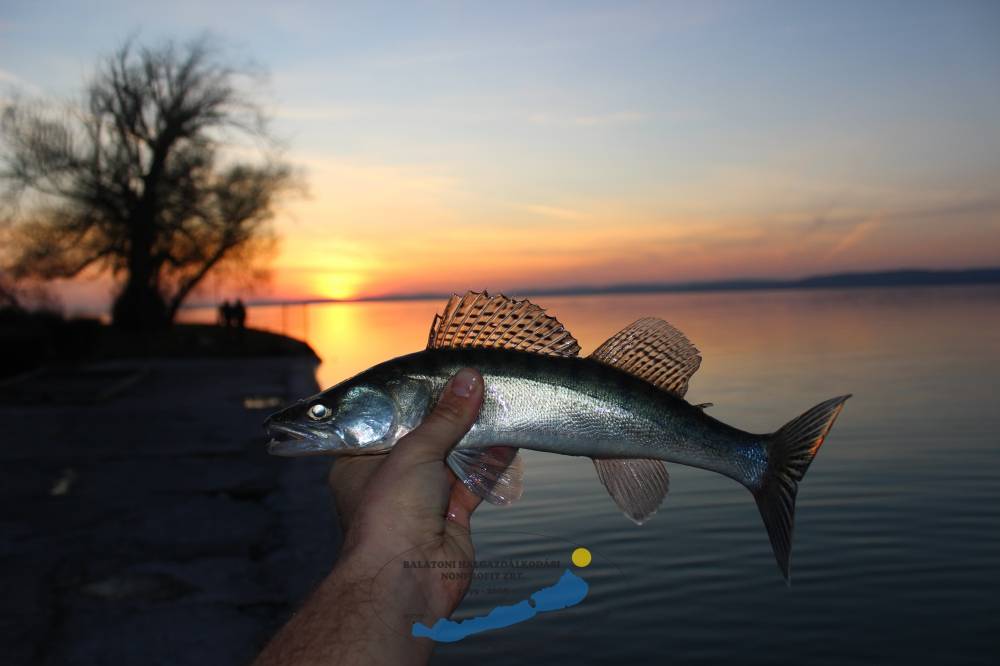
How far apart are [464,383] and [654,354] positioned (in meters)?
0.68

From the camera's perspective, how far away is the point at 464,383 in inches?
110

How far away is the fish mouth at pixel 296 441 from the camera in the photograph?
2.94 metres

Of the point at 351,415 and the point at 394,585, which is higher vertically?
the point at 351,415

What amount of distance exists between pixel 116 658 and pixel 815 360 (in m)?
28.6

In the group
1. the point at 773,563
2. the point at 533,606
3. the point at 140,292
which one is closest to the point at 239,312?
the point at 140,292

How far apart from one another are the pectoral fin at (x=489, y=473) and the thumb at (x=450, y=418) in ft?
0.31

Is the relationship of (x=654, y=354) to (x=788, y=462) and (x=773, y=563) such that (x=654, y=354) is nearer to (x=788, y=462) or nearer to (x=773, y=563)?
(x=788, y=462)

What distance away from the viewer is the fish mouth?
2.94m

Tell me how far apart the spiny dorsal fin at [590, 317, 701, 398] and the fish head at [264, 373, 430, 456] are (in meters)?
0.71

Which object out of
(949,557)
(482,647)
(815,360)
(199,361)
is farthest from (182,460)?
(815,360)

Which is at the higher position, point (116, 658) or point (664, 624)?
point (116, 658)

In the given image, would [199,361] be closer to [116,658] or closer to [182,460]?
[182,460]

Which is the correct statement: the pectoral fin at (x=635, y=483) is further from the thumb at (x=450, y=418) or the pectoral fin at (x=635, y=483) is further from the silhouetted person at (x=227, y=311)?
the silhouetted person at (x=227, y=311)

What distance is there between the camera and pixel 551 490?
11586 mm
